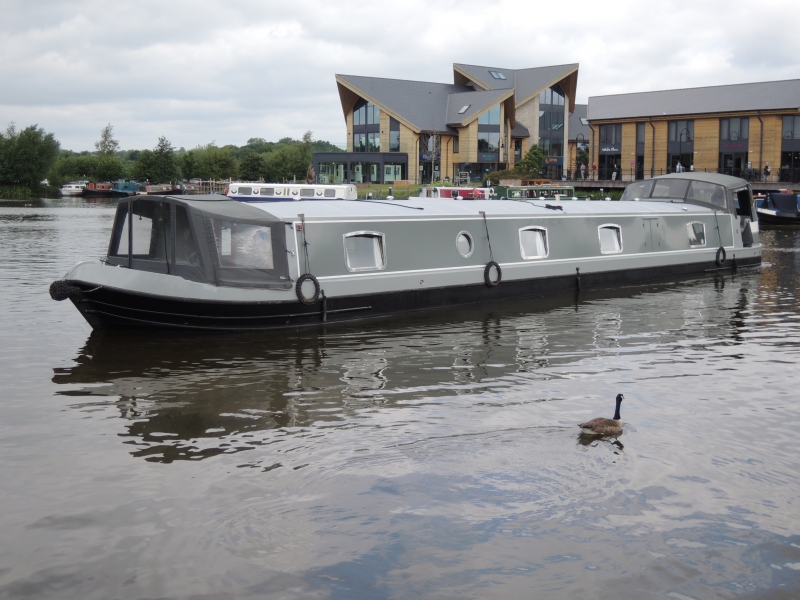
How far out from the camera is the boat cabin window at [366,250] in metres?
18.2

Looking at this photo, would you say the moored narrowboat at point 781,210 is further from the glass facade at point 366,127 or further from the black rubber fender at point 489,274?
the glass facade at point 366,127

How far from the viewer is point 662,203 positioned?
27281 millimetres

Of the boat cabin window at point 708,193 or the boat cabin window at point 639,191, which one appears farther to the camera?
the boat cabin window at point 639,191

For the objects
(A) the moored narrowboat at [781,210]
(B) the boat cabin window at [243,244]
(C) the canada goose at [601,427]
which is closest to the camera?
(C) the canada goose at [601,427]

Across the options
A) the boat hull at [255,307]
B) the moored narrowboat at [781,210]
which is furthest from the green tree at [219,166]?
the boat hull at [255,307]

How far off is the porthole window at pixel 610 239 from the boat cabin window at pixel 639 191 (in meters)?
5.03

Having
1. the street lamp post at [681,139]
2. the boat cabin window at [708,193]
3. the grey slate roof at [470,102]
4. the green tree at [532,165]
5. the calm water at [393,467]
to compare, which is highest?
the grey slate roof at [470,102]

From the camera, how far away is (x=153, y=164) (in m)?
125

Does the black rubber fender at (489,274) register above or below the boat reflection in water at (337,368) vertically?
above

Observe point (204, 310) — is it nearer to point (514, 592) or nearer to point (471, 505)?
point (471, 505)

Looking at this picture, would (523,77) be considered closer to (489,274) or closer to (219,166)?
(219,166)

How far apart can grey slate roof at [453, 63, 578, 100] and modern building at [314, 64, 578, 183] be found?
129mm

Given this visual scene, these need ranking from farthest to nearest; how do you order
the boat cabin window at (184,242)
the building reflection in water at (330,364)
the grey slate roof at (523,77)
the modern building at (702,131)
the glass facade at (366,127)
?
the grey slate roof at (523,77), the glass facade at (366,127), the modern building at (702,131), the boat cabin window at (184,242), the building reflection in water at (330,364)

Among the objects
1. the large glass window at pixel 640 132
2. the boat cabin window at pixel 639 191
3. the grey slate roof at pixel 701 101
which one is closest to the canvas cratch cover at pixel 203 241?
the boat cabin window at pixel 639 191
